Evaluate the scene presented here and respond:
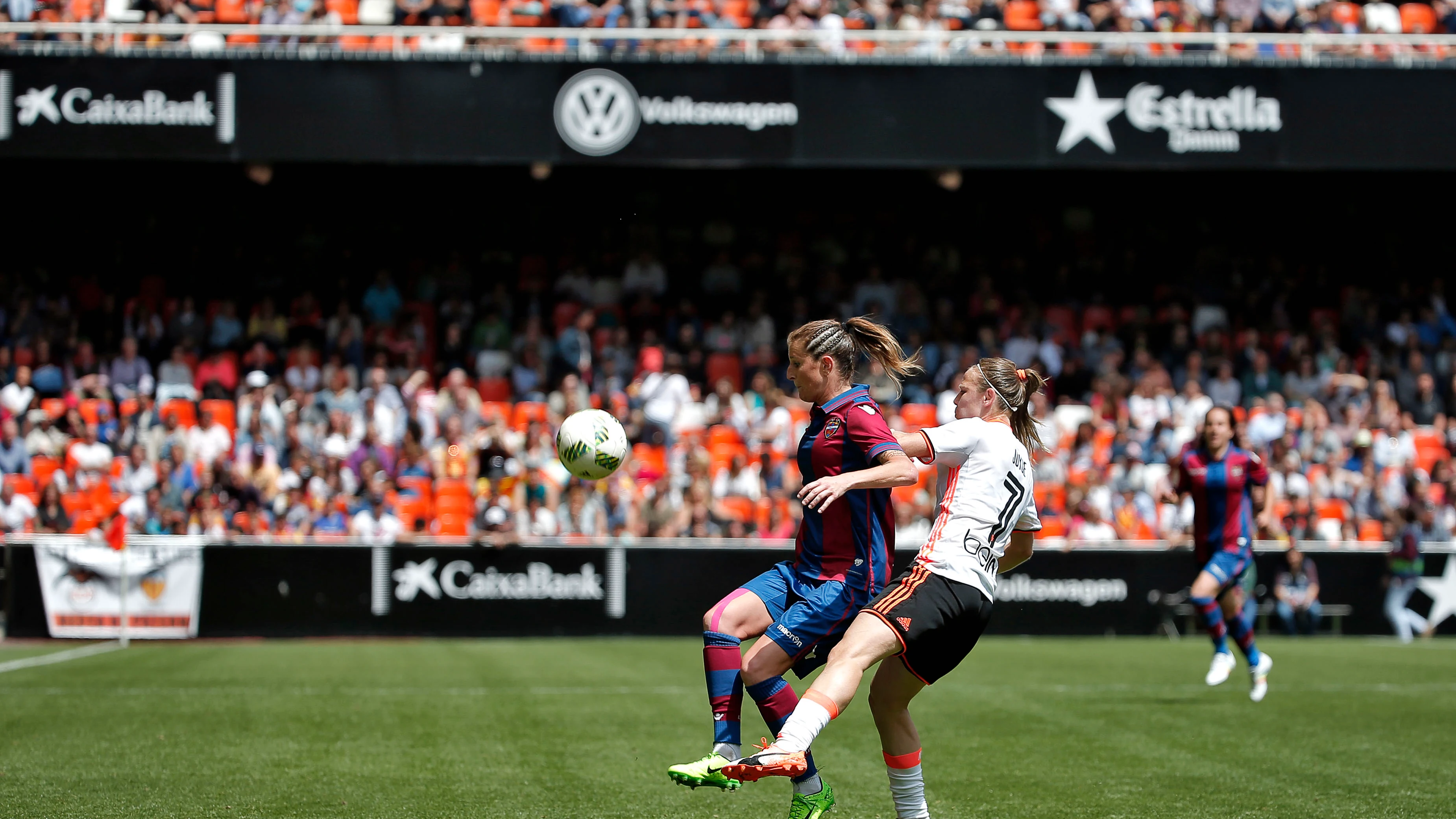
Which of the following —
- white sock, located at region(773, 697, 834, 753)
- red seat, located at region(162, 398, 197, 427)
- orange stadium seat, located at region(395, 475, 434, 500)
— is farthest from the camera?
red seat, located at region(162, 398, 197, 427)

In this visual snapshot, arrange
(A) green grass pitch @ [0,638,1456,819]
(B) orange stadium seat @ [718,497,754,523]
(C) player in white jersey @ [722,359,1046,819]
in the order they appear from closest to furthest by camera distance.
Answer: (C) player in white jersey @ [722,359,1046,819], (A) green grass pitch @ [0,638,1456,819], (B) orange stadium seat @ [718,497,754,523]

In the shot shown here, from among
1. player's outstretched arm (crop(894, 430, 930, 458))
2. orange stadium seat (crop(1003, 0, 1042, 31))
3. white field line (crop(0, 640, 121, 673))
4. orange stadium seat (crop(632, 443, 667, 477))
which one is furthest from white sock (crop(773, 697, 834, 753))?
orange stadium seat (crop(1003, 0, 1042, 31))

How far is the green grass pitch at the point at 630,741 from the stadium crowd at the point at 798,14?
1125 cm

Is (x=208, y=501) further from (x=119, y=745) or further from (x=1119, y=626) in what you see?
(x=1119, y=626)

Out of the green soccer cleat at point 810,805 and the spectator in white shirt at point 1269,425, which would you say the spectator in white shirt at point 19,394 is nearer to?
the spectator in white shirt at point 1269,425

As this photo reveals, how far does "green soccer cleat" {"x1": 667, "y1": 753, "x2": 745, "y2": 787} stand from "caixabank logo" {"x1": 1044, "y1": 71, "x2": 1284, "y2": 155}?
61.4ft

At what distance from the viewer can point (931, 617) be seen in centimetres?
566

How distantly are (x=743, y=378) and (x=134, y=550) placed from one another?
388 inches

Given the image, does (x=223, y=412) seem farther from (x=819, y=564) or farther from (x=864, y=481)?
(x=864, y=481)

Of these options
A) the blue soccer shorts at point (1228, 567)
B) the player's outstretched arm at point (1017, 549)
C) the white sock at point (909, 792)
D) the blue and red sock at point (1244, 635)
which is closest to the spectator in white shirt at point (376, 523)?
the blue soccer shorts at point (1228, 567)

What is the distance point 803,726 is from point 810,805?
2.93 ft

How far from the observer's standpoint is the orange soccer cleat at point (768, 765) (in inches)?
202

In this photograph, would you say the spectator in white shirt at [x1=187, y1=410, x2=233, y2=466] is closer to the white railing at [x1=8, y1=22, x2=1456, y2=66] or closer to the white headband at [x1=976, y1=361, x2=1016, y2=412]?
the white railing at [x1=8, y1=22, x2=1456, y2=66]

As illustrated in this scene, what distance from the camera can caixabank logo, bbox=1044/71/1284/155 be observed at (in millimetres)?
22547
